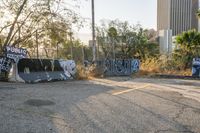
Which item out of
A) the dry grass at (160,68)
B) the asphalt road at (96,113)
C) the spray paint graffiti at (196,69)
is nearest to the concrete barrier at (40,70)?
the asphalt road at (96,113)

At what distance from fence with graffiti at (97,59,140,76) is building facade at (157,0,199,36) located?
302 ft

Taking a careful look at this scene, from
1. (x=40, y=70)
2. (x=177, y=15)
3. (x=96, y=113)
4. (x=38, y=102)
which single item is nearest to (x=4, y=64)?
(x=40, y=70)

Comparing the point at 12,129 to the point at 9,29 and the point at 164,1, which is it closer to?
the point at 9,29

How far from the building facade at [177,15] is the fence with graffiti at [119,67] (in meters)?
92.2

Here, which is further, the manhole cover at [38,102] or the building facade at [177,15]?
the building facade at [177,15]

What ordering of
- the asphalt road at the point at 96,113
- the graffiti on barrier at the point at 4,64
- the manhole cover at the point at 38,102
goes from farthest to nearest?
the graffiti on barrier at the point at 4,64 < the manhole cover at the point at 38,102 < the asphalt road at the point at 96,113

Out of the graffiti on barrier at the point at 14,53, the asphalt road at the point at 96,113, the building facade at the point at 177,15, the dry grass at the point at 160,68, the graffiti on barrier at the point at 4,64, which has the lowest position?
the asphalt road at the point at 96,113

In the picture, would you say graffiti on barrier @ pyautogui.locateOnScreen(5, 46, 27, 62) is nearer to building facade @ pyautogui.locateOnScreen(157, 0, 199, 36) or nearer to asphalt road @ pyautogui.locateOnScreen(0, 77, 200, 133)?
asphalt road @ pyautogui.locateOnScreen(0, 77, 200, 133)

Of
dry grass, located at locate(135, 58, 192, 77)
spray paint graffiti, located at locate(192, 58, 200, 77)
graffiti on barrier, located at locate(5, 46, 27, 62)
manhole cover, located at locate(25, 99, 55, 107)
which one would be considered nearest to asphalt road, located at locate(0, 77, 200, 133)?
manhole cover, located at locate(25, 99, 55, 107)

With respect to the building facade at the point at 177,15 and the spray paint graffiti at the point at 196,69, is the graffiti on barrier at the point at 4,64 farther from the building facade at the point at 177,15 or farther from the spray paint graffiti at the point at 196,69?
the building facade at the point at 177,15

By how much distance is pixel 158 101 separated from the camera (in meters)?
11.1

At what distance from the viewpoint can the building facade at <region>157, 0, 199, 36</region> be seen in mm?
116125

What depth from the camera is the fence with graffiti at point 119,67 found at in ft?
79.4

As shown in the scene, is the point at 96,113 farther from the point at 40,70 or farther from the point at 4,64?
the point at 40,70
